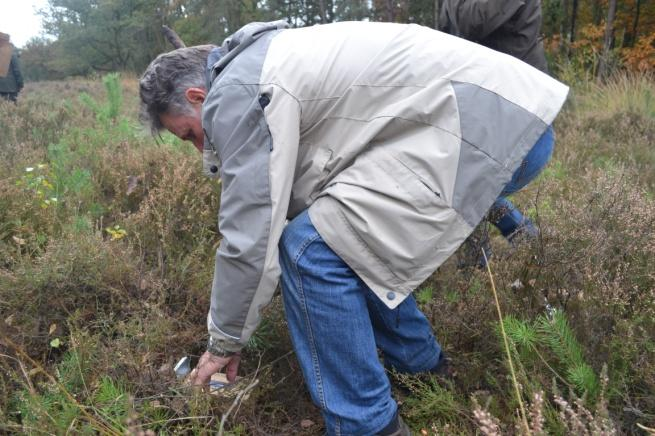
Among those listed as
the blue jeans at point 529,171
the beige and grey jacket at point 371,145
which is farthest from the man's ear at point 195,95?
the blue jeans at point 529,171

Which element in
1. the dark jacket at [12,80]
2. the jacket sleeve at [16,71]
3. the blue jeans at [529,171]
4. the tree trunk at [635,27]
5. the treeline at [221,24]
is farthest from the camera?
the tree trunk at [635,27]

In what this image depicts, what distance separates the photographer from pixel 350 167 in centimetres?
160

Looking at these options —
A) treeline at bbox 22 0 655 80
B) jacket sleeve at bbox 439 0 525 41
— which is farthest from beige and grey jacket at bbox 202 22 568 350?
treeline at bbox 22 0 655 80

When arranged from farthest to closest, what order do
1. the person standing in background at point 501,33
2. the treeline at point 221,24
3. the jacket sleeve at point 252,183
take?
the treeline at point 221,24 < the person standing in background at point 501,33 < the jacket sleeve at point 252,183

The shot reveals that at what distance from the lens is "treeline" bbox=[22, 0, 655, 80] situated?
1492 cm

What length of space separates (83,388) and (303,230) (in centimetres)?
107

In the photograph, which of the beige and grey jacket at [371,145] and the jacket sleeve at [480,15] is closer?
the beige and grey jacket at [371,145]

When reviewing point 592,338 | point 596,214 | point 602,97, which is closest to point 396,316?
point 592,338

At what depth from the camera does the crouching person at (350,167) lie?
59.1 inches

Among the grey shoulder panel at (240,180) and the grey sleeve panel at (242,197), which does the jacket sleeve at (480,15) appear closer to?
the grey shoulder panel at (240,180)

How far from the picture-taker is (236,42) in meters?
1.69

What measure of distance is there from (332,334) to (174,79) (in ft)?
3.30

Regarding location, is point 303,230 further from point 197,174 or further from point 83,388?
point 197,174

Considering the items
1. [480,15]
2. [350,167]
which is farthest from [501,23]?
[350,167]
